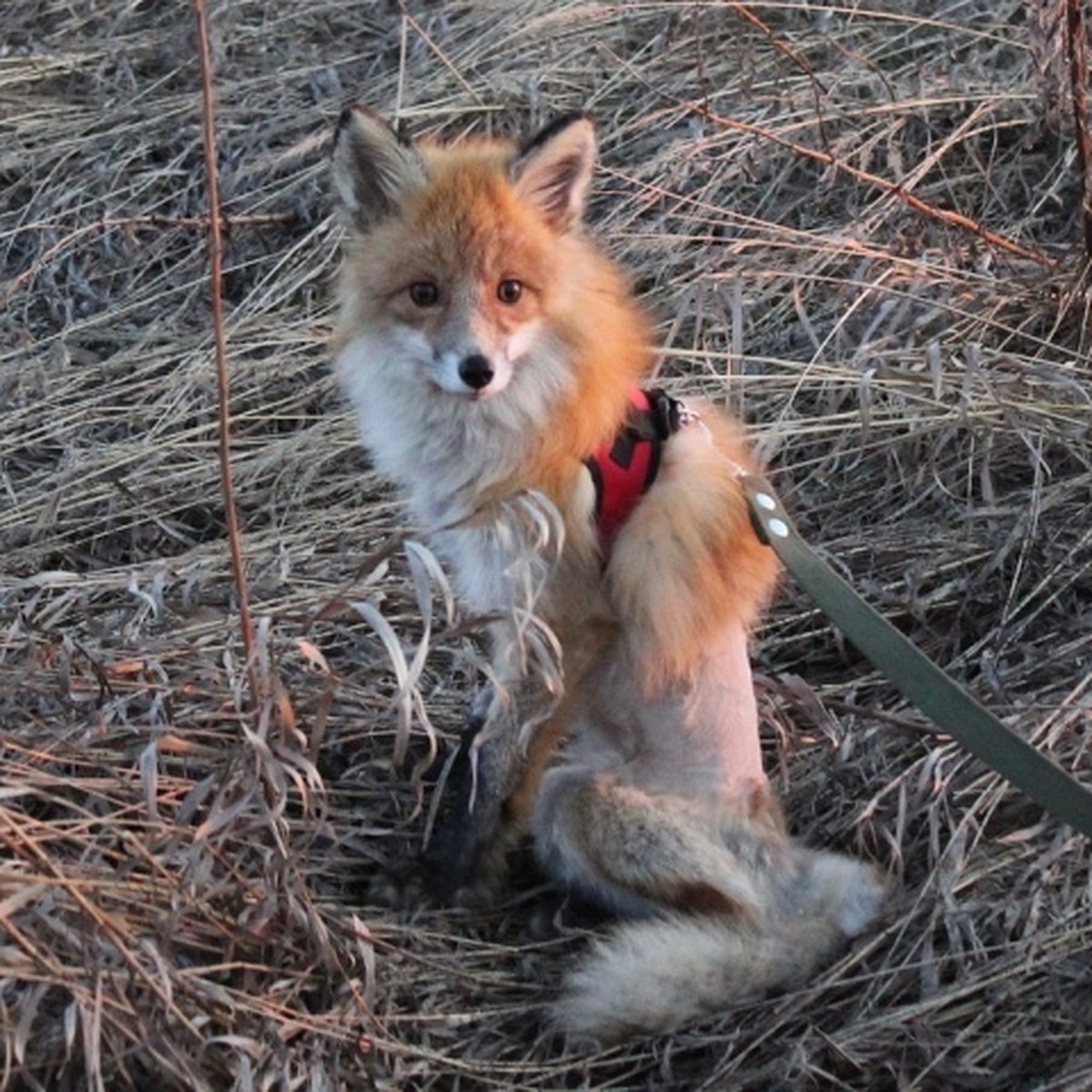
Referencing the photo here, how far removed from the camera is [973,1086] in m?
2.98

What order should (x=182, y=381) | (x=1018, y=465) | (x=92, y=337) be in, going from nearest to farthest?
(x=1018, y=465) < (x=182, y=381) < (x=92, y=337)

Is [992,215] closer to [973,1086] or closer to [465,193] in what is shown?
[465,193]

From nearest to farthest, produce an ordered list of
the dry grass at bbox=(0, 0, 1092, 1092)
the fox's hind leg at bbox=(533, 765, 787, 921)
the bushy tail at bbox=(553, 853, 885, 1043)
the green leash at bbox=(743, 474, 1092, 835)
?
1. the green leash at bbox=(743, 474, 1092, 835)
2. the dry grass at bbox=(0, 0, 1092, 1092)
3. the bushy tail at bbox=(553, 853, 885, 1043)
4. the fox's hind leg at bbox=(533, 765, 787, 921)

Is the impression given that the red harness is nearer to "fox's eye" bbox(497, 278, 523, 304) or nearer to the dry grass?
"fox's eye" bbox(497, 278, 523, 304)

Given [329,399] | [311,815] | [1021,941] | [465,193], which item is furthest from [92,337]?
[1021,941]

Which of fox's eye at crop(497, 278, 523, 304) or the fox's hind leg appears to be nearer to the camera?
the fox's hind leg

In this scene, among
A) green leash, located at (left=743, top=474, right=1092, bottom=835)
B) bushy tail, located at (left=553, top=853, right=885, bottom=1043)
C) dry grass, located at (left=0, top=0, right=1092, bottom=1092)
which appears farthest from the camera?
bushy tail, located at (left=553, top=853, right=885, bottom=1043)

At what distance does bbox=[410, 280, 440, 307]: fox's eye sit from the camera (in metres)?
3.57

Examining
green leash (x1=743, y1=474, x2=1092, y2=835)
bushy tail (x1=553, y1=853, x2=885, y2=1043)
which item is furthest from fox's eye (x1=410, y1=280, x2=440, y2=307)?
bushy tail (x1=553, y1=853, x2=885, y2=1043)

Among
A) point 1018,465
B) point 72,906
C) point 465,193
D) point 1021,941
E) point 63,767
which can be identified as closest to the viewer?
point 72,906

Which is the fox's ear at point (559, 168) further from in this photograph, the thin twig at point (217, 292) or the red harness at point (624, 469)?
the thin twig at point (217, 292)

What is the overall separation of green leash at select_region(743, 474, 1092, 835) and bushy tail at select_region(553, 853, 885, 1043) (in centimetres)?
57

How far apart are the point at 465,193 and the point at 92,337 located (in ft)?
9.28

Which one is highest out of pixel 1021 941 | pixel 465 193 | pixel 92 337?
pixel 465 193
